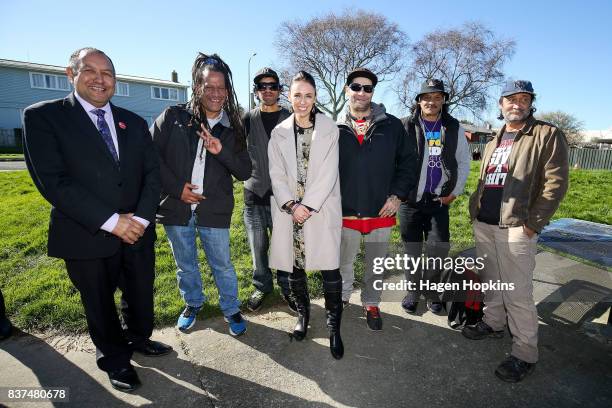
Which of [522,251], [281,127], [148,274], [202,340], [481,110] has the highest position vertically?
[481,110]

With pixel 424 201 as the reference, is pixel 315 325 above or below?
below

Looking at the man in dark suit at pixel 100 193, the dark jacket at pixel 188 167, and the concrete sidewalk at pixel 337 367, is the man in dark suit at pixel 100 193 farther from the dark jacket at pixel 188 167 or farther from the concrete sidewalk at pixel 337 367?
the concrete sidewalk at pixel 337 367

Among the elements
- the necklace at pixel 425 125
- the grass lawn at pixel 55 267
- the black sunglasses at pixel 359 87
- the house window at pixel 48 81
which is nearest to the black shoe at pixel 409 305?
the grass lawn at pixel 55 267

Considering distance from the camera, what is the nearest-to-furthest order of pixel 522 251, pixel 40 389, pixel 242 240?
pixel 40 389, pixel 522 251, pixel 242 240

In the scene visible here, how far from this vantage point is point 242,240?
566cm

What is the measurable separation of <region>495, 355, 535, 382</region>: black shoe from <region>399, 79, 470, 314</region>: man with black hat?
0.96 meters

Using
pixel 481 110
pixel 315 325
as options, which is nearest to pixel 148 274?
pixel 315 325

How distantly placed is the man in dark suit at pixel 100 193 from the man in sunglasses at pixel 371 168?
173 cm

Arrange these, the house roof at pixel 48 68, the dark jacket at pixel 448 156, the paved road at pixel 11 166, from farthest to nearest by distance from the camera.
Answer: the house roof at pixel 48 68 → the paved road at pixel 11 166 → the dark jacket at pixel 448 156

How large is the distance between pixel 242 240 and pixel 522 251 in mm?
4016

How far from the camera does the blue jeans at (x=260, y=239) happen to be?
146 inches

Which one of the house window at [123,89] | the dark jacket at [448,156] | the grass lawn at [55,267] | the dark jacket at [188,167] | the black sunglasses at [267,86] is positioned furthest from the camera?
the house window at [123,89]

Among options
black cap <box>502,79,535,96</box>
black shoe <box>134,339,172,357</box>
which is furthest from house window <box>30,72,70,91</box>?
black cap <box>502,79,535,96</box>

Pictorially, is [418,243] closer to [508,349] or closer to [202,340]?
[508,349]
